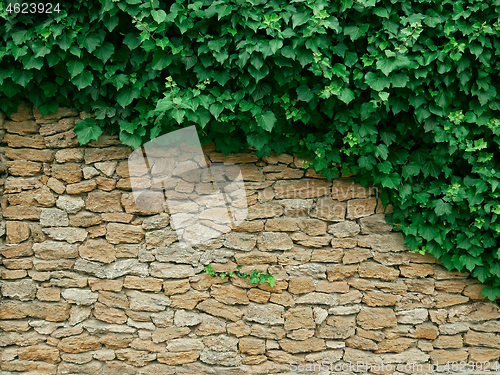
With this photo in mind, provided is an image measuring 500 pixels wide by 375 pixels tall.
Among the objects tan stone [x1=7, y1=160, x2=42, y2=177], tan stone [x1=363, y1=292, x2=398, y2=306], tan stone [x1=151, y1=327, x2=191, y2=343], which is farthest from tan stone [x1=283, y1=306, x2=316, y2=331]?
tan stone [x1=7, y1=160, x2=42, y2=177]

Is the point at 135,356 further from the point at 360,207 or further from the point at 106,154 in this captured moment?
the point at 360,207

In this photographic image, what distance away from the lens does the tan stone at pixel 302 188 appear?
2926mm

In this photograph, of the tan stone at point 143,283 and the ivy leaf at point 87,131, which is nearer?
the ivy leaf at point 87,131

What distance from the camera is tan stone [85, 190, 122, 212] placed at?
2.88 metres

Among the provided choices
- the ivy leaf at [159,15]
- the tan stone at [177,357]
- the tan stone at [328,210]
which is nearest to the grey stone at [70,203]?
the tan stone at [177,357]

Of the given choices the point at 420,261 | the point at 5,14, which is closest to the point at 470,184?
the point at 420,261

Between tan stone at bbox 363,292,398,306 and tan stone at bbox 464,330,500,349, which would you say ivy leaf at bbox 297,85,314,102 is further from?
tan stone at bbox 464,330,500,349

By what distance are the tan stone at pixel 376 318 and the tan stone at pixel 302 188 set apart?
1.02m

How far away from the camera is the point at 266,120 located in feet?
8.65

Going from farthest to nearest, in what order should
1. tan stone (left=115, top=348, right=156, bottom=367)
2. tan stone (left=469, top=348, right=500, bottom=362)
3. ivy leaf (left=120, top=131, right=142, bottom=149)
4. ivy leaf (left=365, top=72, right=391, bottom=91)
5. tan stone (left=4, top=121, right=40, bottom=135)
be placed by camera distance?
tan stone (left=469, top=348, right=500, bottom=362)
tan stone (left=115, top=348, right=156, bottom=367)
tan stone (left=4, top=121, right=40, bottom=135)
ivy leaf (left=120, top=131, right=142, bottom=149)
ivy leaf (left=365, top=72, right=391, bottom=91)

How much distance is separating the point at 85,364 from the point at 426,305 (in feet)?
9.14

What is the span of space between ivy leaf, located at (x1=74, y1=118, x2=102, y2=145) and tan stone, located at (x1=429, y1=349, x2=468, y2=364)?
125 inches

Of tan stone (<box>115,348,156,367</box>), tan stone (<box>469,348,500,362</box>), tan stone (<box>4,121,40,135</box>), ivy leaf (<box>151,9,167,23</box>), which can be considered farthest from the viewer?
tan stone (<box>469,348,500,362</box>)

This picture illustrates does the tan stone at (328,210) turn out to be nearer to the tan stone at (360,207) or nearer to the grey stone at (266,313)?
the tan stone at (360,207)
